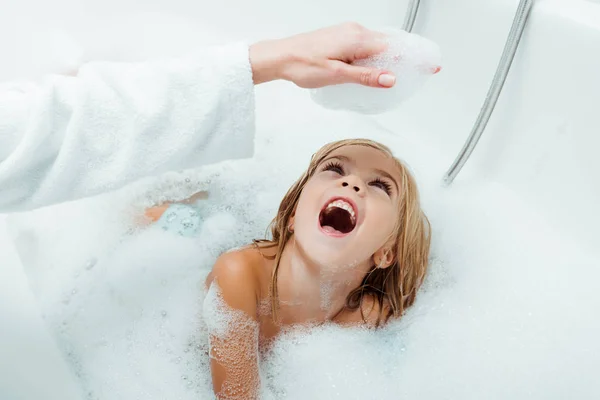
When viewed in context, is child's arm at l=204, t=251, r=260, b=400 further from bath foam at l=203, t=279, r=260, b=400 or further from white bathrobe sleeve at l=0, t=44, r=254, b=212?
white bathrobe sleeve at l=0, t=44, r=254, b=212

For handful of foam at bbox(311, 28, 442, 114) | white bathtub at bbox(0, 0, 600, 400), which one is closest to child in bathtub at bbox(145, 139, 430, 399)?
handful of foam at bbox(311, 28, 442, 114)

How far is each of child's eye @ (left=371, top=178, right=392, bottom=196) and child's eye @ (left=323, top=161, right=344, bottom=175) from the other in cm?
5

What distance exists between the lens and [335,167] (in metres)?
0.92

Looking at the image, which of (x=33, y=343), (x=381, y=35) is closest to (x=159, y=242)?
(x=33, y=343)

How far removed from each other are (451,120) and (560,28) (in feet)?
0.98

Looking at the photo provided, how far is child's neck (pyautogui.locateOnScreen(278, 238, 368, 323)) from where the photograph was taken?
0.92 metres

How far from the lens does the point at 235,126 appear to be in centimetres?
80

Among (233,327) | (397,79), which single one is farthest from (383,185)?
(233,327)

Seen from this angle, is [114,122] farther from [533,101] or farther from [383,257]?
[533,101]

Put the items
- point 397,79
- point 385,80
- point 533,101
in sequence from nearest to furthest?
point 385,80, point 397,79, point 533,101

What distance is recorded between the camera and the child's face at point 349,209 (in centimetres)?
85

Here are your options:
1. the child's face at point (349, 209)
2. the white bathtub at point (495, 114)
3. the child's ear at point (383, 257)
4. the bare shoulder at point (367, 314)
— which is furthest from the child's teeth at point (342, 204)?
the white bathtub at point (495, 114)

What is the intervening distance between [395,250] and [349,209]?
5.4 inches

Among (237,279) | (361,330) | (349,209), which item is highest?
(349,209)
